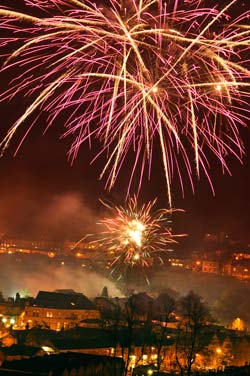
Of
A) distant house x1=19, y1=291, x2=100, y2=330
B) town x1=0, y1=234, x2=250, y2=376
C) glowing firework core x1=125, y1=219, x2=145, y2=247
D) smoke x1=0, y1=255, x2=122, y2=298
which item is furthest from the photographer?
smoke x1=0, y1=255, x2=122, y2=298

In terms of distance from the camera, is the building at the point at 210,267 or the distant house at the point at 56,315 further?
the building at the point at 210,267

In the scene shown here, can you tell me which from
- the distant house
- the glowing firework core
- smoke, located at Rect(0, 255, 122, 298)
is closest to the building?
smoke, located at Rect(0, 255, 122, 298)

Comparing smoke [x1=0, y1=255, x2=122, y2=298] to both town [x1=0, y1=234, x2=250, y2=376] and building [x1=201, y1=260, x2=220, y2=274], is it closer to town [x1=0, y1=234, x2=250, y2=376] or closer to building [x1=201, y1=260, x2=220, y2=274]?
town [x1=0, y1=234, x2=250, y2=376]

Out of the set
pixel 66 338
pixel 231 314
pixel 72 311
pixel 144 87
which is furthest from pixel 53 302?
pixel 144 87

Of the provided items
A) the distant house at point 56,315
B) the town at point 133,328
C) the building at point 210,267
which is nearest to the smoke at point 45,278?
the town at point 133,328

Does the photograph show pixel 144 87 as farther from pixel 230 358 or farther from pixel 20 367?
pixel 230 358

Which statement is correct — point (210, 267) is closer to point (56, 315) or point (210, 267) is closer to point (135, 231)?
point (56, 315)

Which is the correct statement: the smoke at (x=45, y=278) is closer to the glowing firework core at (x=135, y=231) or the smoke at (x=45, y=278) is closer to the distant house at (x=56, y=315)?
the distant house at (x=56, y=315)

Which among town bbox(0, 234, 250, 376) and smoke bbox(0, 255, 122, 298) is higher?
smoke bbox(0, 255, 122, 298)
